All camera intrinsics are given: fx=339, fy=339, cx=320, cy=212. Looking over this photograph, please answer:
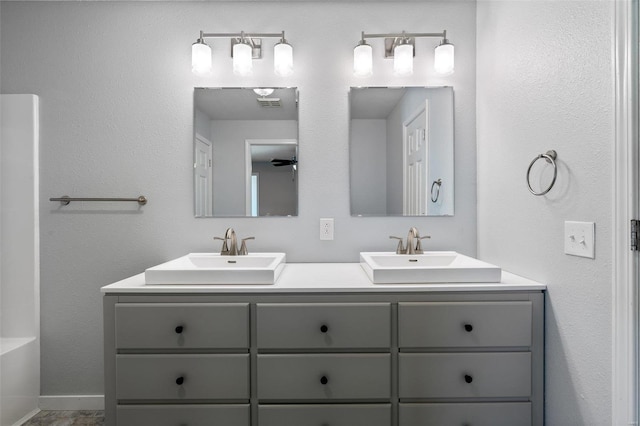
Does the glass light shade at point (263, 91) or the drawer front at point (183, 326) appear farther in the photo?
the glass light shade at point (263, 91)

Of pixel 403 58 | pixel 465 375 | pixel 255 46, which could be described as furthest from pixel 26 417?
pixel 403 58

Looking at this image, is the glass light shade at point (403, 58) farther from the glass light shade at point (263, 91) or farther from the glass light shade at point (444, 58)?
the glass light shade at point (263, 91)

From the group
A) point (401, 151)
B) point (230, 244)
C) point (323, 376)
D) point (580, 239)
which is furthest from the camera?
point (401, 151)

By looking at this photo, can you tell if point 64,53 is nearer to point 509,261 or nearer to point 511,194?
point 511,194

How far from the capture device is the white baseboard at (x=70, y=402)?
188cm

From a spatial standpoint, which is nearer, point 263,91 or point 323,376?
point 323,376

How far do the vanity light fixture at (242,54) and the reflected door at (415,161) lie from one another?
0.74 meters

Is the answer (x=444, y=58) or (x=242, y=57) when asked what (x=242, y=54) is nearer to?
(x=242, y=57)

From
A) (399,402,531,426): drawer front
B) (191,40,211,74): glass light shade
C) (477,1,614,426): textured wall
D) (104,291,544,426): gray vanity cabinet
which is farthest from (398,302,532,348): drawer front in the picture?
(191,40,211,74): glass light shade

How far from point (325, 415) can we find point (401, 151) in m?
1.33

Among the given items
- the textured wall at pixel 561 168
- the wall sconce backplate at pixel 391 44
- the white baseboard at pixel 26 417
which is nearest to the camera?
the textured wall at pixel 561 168

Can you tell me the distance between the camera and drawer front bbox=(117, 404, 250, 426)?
134 cm

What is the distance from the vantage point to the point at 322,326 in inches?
52.7

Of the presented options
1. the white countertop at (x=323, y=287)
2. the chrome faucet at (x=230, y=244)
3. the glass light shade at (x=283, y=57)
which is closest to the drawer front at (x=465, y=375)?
the white countertop at (x=323, y=287)
